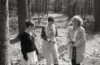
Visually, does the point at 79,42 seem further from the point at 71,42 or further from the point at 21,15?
the point at 21,15

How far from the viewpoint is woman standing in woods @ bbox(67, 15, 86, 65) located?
5.63 m

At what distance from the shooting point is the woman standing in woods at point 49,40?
6430 millimetres

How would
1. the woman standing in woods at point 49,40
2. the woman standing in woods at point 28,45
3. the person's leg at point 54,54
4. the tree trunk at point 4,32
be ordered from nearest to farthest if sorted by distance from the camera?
the tree trunk at point 4,32, the woman standing in woods at point 28,45, the woman standing in woods at point 49,40, the person's leg at point 54,54

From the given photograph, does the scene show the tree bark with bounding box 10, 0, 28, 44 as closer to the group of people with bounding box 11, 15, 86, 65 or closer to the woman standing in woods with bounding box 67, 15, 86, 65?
the group of people with bounding box 11, 15, 86, 65

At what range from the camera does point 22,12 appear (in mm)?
13461

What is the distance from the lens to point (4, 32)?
4809 mm

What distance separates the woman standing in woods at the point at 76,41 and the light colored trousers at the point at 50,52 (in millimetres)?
836

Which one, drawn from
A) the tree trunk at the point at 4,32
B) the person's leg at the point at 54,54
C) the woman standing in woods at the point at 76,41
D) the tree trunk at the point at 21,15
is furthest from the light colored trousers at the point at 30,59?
the tree trunk at the point at 21,15

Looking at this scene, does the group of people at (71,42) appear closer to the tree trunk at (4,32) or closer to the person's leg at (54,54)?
the tree trunk at (4,32)

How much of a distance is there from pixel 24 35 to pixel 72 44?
1.51 metres

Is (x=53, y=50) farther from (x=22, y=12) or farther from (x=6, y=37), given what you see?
(x=22, y=12)

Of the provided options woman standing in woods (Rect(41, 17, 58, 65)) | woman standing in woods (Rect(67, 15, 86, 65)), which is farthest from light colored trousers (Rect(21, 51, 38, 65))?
woman standing in woods (Rect(67, 15, 86, 65))

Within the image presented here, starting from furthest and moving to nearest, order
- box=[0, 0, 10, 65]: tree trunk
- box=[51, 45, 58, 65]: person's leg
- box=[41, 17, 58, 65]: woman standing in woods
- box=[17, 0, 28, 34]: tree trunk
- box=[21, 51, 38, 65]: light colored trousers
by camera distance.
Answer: box=[17, 0, 28, 34]: tree trunk → box=[51, 45, 58, 65]: person's leg → box=[41, 17, 58, 65]: woman standing in woods → box=[21, 51, 38, 65]: light colored trousers → box=[0, 0, 10, 65]: tree trunk

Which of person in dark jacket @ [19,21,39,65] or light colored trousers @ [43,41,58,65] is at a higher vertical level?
person in dark jacket @ [19,21,39,65]
